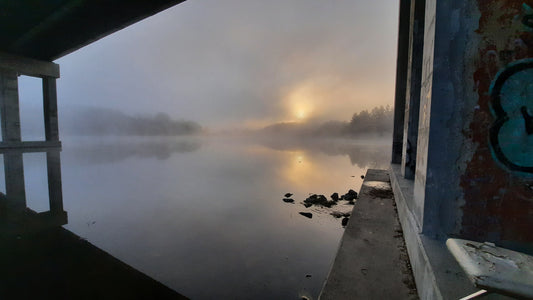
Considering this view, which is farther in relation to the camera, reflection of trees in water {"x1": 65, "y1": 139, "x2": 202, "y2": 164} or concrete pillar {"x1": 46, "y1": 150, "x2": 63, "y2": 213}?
reflection of trees in water {"x1": 65, "y1": 139, "x2": 202, "y2": 164}

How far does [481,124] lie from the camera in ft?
7.11

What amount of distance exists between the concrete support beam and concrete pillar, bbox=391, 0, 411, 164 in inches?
1345

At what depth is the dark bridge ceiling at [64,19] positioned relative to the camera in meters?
12.9

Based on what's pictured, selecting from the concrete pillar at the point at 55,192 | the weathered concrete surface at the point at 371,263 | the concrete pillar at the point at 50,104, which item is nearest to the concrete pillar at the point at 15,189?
the concrete pillar at the point at 55,192

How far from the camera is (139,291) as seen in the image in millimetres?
4078

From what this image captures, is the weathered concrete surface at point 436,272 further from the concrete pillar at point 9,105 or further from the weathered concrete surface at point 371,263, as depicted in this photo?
the concrete pillar at point 9,105

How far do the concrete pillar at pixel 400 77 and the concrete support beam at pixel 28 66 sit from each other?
34159mm

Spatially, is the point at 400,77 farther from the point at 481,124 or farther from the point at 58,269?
the point at 58,269

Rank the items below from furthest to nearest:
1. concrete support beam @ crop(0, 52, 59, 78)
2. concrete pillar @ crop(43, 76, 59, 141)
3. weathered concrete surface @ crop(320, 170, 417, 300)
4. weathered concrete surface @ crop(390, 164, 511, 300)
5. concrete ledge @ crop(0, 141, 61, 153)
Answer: concrete pillar @ crop(43, 76, 59, 141) → concrete ledge @ crop(0, 141, 61, 153) → concrete support beam @ crop(0, 52, 59, 78) → weathered concrete surface @ crop(320, 170, 417, 300) → weathered concrete surface @ crop(390, 164, 511, 300)

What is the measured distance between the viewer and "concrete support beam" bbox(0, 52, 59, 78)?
72.5 feet

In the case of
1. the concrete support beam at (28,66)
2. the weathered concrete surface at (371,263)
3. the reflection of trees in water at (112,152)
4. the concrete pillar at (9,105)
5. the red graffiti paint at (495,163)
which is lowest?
the reflection of trees in water at (112,152)

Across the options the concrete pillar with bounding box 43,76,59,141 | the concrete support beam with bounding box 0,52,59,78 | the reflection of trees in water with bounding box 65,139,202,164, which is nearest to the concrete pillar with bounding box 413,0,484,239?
the reflection of trees in water with bounding box 65,139,202,164

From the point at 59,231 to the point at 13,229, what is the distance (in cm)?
109

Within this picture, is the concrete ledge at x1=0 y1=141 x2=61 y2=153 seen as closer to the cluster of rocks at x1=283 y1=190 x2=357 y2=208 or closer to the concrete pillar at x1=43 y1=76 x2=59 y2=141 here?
the concrete pillar at x1=43 y1=76 x2=59 y2=141
